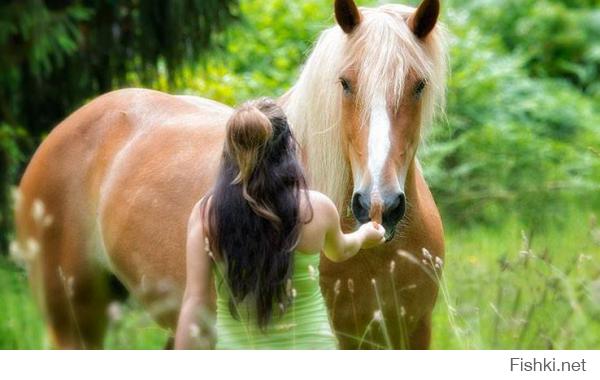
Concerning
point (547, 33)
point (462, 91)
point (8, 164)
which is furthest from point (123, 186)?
point (547, 33)

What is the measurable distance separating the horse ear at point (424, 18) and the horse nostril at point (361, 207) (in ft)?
2.51

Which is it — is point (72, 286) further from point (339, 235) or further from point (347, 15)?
point (339, 235)

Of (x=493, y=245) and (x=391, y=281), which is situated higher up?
(x=391, y=281)

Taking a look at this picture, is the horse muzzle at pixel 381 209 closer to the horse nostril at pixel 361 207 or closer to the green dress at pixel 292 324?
the horse nostril at pixel 361 207

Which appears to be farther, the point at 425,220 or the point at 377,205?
the point at 425,220

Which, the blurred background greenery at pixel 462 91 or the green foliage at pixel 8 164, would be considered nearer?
the blurred background greenery at pixel 462 91

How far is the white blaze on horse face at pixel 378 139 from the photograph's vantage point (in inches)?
150

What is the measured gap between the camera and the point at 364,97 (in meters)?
4.02

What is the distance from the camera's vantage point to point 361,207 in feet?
12.6

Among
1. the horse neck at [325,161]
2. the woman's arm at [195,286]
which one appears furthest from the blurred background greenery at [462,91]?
the woman's arm at [195,286]

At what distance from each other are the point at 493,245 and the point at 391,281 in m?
3.78

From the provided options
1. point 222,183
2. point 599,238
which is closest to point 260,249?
point 222,183

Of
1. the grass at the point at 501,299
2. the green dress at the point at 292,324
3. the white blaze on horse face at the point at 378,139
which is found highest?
the white blaze on horse face at the point at 378,139
